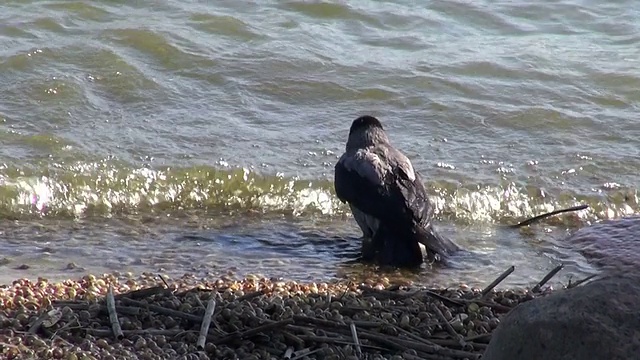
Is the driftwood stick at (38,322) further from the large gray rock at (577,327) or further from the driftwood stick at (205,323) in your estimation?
the large gray rock at (577,327)

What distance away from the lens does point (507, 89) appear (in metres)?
11.5

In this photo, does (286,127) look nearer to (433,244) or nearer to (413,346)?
(433,244)

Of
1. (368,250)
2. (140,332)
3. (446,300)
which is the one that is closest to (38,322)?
(140,332)

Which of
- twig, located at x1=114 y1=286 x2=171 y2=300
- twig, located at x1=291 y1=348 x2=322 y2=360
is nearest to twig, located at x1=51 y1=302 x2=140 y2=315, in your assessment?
twig, located at x1=114 y1=286 x2=171 y2=300

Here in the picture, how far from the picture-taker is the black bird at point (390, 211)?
784 centimetres

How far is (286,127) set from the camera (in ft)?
33.1

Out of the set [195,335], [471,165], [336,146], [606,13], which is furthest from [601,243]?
[606,13]

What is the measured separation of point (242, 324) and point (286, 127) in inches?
186

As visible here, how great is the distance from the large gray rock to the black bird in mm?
4000

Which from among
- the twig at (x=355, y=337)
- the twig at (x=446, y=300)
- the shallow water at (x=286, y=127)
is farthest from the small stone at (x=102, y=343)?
the shallow water at (x=286, y=127)

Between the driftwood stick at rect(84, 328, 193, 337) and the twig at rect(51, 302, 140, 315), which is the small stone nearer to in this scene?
the driftwood stick at rect(84, 328, 193, 337)

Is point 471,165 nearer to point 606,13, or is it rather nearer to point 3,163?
point 3,163

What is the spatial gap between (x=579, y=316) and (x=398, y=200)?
425cm

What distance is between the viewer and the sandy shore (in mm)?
5223
